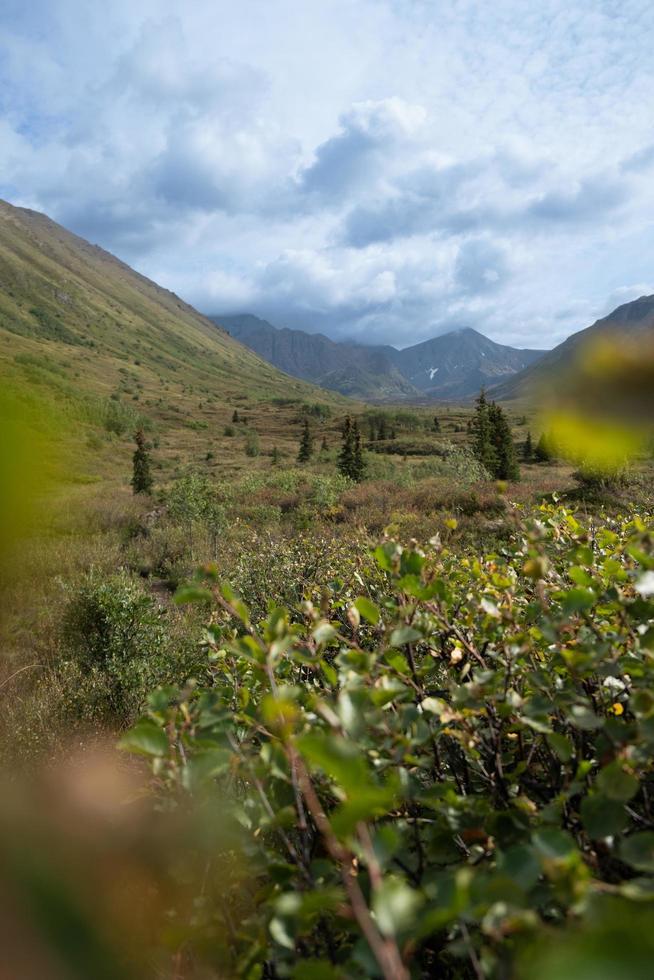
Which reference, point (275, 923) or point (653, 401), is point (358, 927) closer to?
point (275, 923)

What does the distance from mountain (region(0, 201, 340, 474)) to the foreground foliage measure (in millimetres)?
694

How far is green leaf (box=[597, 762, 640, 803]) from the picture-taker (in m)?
0.78

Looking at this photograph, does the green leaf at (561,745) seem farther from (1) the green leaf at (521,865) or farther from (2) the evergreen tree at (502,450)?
(2) the evergreen tree at (502,450)

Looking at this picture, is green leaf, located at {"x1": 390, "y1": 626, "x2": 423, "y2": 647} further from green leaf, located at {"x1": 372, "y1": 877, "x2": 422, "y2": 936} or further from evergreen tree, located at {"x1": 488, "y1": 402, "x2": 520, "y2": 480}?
evergreen tree, located at {"x1": 488, "y1": 402, "x2": 520, "y2": 480}

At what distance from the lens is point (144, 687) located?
186 inches

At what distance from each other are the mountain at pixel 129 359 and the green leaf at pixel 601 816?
1089 millimetres

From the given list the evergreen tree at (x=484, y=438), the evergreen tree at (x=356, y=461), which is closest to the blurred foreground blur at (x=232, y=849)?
the evergreen tree at (x=484, y=438)

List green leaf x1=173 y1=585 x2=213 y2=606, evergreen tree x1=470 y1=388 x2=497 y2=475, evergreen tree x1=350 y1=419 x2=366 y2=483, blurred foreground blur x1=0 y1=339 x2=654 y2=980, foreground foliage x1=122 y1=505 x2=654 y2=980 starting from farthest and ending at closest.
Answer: evergreen tree x1=350 y1=419 x2=366 y2=483
evergreen tree x1=470 y1=388 x2=497 y2=475
green leaf x1=173 y1=585 x2=213 y2=606
foreground foliage x1=122 y1=505 x2=654 y2=980
blurred foreground blur x1=0 y1=339 x2=654 y2=980

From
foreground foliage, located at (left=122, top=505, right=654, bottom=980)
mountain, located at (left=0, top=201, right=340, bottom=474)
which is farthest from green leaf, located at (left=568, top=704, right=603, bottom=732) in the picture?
mountain, located at (left=0, top=201, right=340, bottom=474)

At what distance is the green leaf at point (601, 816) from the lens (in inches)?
31.6

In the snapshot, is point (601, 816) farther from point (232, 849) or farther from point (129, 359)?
point (129, 359)

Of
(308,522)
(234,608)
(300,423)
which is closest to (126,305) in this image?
(300,423)

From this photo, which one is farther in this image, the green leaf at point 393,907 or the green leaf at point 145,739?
the green leaf at point 145,739

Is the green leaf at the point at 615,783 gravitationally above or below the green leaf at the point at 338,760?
below
